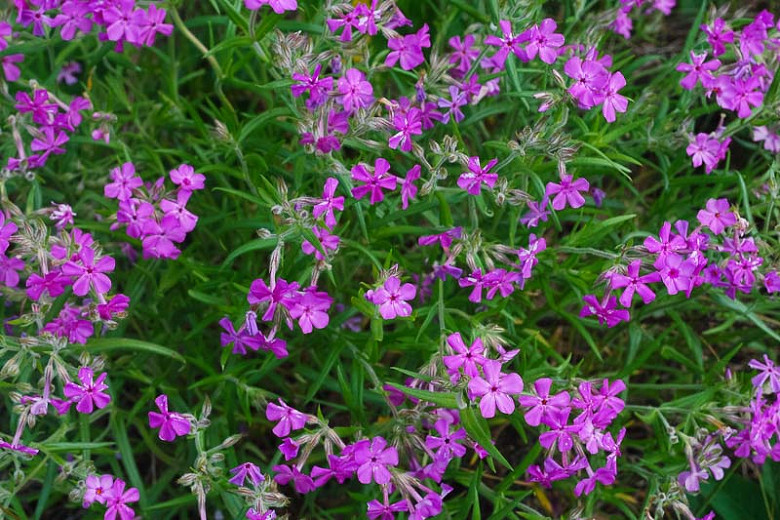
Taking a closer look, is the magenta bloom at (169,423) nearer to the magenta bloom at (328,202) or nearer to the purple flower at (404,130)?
the magenta bloom at (328,202)

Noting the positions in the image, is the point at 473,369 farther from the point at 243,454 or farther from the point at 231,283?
the point at 243,454

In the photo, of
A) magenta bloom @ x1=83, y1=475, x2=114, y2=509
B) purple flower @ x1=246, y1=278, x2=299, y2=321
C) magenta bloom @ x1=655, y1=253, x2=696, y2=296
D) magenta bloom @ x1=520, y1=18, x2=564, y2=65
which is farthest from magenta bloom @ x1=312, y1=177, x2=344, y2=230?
magenta bloom @ x1=83, y1=475, x2=114, y2=509

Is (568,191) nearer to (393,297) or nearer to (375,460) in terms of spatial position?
(393,297)

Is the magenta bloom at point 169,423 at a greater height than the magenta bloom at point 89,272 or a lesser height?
lesser

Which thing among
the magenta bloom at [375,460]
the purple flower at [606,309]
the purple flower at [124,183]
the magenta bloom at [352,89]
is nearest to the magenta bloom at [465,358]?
the magenta bloom at [375,460]

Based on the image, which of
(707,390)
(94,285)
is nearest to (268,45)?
(94,285)

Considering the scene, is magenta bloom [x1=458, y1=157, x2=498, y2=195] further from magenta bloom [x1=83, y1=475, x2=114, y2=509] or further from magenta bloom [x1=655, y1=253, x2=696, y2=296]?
magenta bloom [x1=83, y1=475, x2=114, y2=509]

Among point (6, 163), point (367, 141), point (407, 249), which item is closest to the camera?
point (367, 141)
